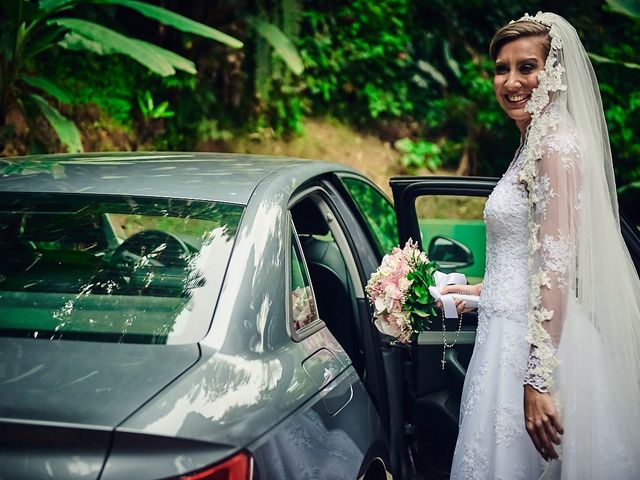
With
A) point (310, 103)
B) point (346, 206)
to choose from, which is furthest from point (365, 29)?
point (346, 206)

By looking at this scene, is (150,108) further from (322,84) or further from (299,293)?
(299,293)

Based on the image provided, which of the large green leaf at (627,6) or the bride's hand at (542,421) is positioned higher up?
the large green leaf at (627,6)

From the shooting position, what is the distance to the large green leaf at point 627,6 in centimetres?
616

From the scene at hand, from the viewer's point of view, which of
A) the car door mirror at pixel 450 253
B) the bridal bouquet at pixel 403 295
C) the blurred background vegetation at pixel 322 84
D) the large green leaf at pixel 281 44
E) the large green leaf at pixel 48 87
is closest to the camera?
the bridal bouquet at pixel 403 295

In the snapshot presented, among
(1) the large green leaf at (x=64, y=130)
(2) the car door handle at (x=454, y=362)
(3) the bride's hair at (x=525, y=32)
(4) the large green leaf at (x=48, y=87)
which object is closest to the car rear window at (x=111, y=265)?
(3) the bride's hair at (x=525, y=32)

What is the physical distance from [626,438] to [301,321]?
110 cm

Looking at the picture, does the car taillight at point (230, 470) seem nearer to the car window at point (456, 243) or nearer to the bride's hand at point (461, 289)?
the bride's hand at point (461, 289)

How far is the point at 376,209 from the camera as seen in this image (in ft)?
15.1

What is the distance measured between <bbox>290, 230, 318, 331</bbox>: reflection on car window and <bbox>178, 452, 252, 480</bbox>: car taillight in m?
0.74

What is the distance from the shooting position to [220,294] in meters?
2.08

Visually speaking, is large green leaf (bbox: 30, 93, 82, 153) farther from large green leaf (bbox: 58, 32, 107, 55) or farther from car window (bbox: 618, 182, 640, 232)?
car window (bbox: 618, 182, 640, 232)

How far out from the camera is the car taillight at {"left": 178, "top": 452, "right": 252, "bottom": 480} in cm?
159

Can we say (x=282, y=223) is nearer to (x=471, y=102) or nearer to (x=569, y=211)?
(x=569, y=211)

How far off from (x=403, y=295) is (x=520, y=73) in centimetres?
91
